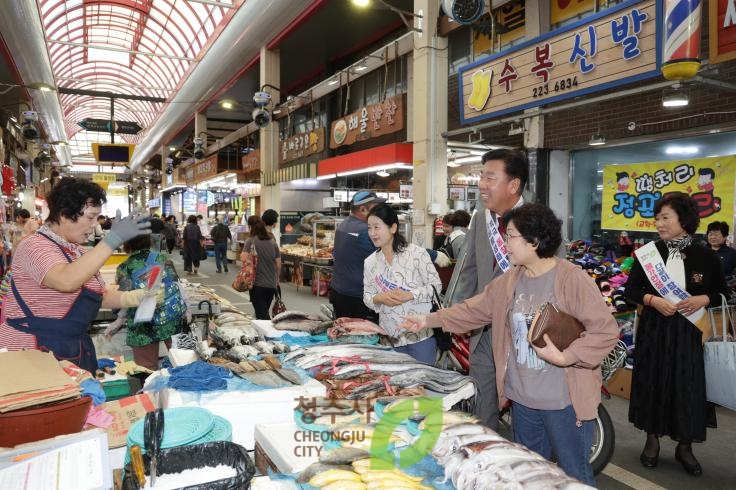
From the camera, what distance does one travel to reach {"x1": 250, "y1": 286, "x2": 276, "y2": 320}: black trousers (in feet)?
24.0

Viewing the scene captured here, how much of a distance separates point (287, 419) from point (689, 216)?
3.00 meters

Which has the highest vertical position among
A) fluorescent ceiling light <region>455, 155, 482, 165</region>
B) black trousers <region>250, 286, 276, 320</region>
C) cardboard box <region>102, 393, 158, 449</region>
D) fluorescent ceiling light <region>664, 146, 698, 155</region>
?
fluorescent ceiling light <region>455, 155, 482, 165</region>

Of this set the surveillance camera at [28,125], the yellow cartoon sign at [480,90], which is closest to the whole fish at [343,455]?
the yellow cartoon sign at [480,90]

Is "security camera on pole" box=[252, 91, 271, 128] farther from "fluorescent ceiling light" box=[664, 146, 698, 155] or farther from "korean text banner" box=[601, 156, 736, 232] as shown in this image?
"fluorescent ceiling light" box=[664, 146, 698, 155]

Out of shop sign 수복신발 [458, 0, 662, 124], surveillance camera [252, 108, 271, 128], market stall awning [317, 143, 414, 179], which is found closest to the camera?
shop sign 수복신발 [458, 0, 662, 124]

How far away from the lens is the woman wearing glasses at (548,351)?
7.47 feet

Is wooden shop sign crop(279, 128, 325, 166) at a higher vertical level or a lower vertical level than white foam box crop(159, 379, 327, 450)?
higher

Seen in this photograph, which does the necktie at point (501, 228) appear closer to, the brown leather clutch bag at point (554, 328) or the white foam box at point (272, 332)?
the brown leather clutch bag at point (554, 328)

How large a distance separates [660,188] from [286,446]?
8.39 m

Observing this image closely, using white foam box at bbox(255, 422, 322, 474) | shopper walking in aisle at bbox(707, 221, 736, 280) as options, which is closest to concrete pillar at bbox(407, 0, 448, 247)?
shopper walking in aisle at bbox(707, 221, 736, 280)

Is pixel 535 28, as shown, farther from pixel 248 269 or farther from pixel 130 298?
pixel 130 298

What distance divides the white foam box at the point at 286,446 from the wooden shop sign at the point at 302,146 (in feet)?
37.1

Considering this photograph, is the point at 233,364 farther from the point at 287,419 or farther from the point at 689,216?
the point at 689,216

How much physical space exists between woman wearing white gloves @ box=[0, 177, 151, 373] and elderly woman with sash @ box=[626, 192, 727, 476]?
3.44 metres
